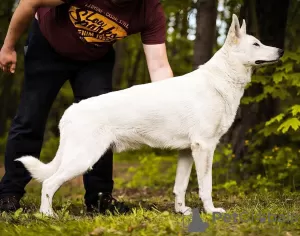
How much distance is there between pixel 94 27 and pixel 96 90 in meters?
0.67

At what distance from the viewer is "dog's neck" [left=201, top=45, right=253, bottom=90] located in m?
4.95

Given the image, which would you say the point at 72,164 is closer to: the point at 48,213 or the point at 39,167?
the point at 39,167

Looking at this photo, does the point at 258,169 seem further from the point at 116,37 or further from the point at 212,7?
the point at 116,37

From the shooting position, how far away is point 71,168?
183 inches

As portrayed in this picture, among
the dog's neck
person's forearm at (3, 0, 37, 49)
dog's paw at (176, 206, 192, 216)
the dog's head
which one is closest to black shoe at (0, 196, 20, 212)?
person's forearm at (3, 0, 37, 49)

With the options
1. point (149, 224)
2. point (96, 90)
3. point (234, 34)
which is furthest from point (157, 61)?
point (149, 224)

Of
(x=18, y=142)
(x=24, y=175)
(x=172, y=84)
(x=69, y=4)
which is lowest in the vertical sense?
(x=24, y=175)

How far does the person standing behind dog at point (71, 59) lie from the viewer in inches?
191

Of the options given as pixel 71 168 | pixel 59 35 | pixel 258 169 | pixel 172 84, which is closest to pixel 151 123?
pixel 172 84

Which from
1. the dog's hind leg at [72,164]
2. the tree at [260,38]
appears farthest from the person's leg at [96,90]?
the tree at [260,38]

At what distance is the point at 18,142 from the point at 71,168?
2.73ft

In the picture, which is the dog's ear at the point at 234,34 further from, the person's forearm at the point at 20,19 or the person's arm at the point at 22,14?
the person's forearm at the point at 20,19

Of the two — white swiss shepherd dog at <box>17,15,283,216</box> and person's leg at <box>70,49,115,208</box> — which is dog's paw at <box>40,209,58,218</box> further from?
person's leg at <box>70,49,115,208</box>

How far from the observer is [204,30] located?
816cm
